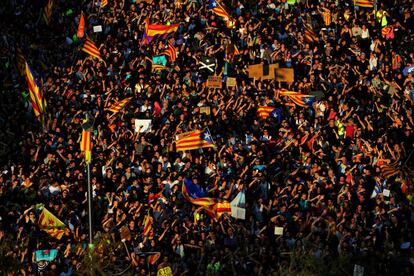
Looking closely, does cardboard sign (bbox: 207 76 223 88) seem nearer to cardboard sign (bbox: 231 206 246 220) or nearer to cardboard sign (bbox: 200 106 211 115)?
cardboard sign (bbox: 200 106 211 115)

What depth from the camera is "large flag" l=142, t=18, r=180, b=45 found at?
30859 millimetres

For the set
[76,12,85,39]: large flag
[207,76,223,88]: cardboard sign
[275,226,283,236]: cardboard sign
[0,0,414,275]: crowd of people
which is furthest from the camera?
[76,12,85,39]: large flag

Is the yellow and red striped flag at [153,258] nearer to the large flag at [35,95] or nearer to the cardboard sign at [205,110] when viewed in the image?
the cardboard sign at [205,110]

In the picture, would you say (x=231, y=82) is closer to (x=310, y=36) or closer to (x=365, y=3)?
(x=310, y=36)

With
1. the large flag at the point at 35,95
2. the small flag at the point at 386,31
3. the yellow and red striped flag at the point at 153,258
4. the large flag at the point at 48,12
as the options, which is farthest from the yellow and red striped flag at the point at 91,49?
the yellow and red striped flag at the point at 153,258

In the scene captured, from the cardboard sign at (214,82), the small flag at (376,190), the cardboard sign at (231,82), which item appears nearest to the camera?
the small flag at (376,190)

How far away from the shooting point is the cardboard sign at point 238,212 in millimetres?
24797

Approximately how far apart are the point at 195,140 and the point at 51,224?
430 centimetres

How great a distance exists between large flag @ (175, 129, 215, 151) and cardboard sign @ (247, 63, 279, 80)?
3.23 meters

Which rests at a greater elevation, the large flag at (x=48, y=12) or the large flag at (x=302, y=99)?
the large flag at (x=48, y=12)

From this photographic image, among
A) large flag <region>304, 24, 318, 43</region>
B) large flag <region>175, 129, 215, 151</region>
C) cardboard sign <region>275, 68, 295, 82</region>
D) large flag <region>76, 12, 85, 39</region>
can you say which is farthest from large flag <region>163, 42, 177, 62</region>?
large flag <region>175, 129, 215, 151</region>

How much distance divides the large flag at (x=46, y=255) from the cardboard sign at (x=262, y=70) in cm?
849

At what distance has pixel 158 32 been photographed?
3086cm

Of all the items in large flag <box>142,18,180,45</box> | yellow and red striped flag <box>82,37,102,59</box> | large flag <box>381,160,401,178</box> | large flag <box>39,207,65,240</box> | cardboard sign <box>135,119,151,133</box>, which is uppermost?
large flag <box>142,18,180,45</box>
